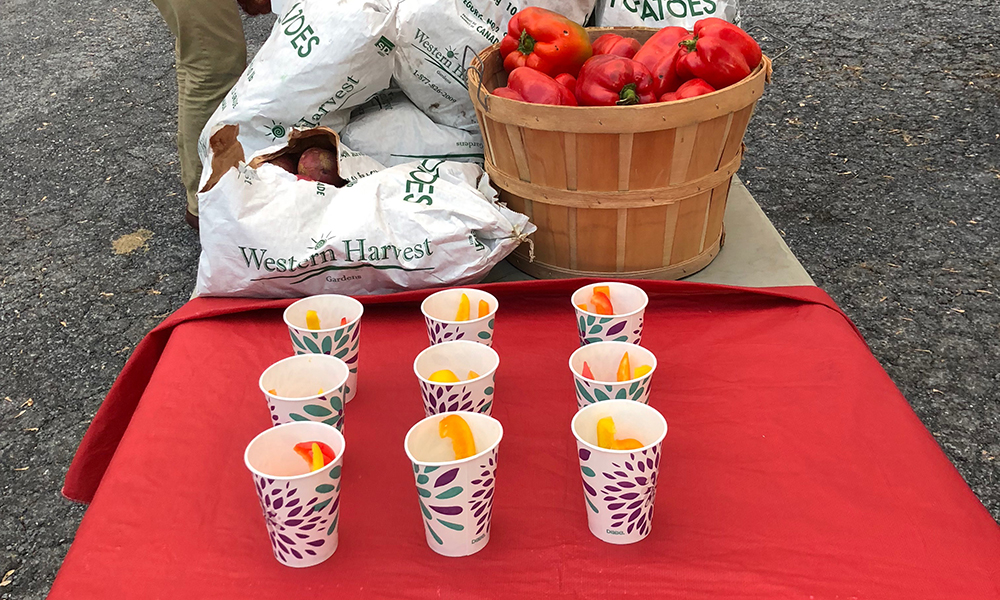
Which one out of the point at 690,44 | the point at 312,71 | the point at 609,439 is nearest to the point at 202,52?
the point at 312,71

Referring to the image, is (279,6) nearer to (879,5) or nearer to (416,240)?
(416,240)

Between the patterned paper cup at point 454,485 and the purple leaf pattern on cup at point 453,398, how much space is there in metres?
0.08

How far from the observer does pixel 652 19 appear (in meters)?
1.96

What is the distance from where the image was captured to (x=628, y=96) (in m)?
1.51

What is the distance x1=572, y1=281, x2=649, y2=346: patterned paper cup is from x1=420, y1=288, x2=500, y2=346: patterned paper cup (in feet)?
0.44

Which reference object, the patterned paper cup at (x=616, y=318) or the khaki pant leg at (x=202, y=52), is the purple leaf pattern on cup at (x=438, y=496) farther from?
the khaki pant leg at (x=202, y=52)

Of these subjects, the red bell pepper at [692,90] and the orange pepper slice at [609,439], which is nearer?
the orange pepper slice at [609,439]

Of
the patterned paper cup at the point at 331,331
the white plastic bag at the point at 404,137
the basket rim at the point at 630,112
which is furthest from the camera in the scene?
the white plastic bag at the point at 404,137

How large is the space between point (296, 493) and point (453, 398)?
25cm

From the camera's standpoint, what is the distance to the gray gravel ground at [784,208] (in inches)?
83.7

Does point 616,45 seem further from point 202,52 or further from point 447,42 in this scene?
point 202,52

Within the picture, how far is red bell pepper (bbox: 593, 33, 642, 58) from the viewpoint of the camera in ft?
5.71

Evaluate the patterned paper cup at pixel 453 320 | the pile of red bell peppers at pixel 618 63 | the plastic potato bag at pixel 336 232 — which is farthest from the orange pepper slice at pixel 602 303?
the pile of red bell peppers at pixel 618 63

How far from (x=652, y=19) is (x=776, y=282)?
2.58ft
